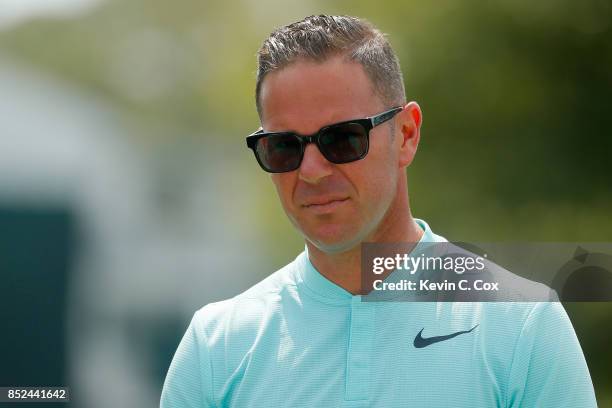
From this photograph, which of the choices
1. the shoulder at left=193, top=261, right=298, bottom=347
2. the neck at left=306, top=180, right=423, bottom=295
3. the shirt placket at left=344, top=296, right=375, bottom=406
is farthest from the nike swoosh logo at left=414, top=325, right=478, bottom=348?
the shoulder at left=193, top=261, right=298, bottom=347

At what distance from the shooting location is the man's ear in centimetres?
237

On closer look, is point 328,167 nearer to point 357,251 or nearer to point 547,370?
point 357,251

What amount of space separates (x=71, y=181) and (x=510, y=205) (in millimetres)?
3620

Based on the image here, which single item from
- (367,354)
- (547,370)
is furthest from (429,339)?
(547,370)

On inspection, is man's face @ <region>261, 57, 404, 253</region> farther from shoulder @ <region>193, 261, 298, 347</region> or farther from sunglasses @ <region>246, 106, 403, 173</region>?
shoulder @ <region>193, 261, 298, 347</region>

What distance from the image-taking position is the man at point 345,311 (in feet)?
6.69

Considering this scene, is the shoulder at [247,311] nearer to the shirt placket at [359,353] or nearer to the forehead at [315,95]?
the shirt placket at [359,353]

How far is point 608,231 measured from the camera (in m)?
6.97

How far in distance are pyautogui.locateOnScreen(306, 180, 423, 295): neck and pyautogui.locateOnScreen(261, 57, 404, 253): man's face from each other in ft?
0.10

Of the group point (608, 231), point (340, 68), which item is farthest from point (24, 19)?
point (340, 68)

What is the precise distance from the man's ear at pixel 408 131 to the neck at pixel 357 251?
0.30ft

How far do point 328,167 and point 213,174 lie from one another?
6.40 meters

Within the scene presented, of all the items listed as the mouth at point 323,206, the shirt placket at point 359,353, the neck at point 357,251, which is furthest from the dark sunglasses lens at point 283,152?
the shirt placket at point 359,353

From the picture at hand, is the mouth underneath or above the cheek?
underneath
